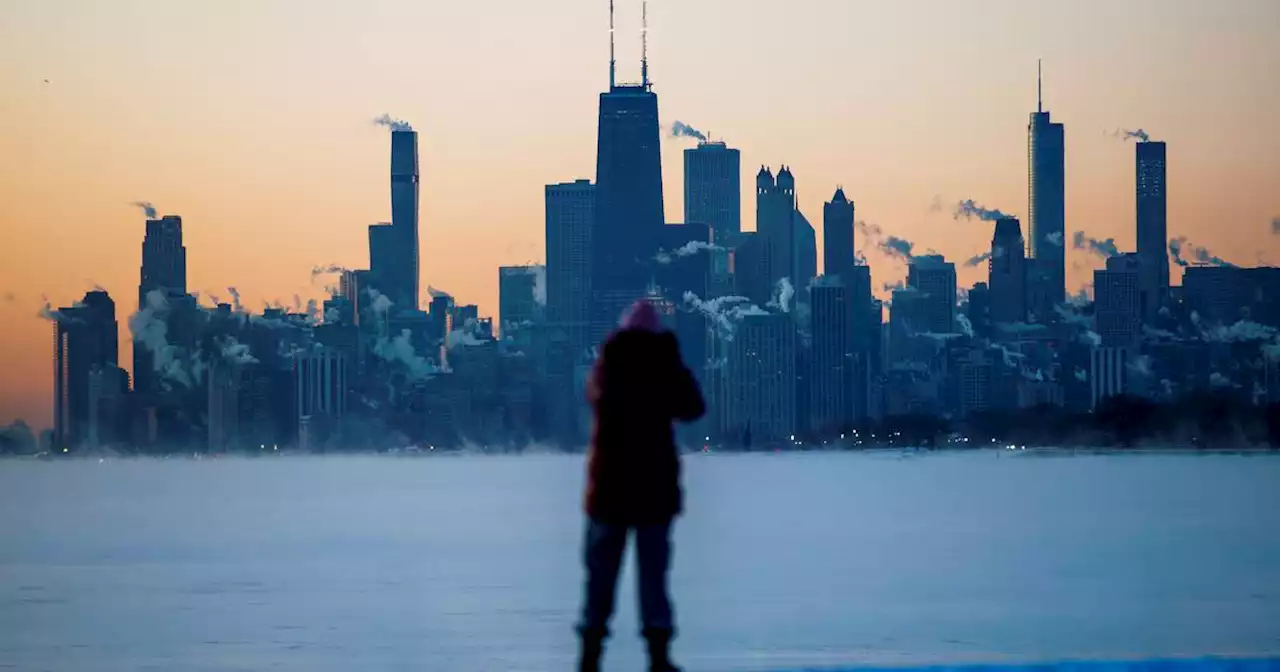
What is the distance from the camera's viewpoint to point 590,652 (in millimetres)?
12578

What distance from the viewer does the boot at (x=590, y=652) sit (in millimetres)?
12548

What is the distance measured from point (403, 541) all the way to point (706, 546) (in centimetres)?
1101

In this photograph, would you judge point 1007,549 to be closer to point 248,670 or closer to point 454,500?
point 248,670

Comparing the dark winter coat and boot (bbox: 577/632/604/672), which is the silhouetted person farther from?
boot (bbox: 577/632/604/672)

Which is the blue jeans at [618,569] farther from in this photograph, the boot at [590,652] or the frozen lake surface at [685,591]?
the frozen lake surface at [685,591]

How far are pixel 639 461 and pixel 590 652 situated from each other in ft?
3.85

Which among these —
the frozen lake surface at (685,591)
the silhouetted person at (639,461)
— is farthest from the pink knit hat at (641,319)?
the frozen lake surface at (685,591)

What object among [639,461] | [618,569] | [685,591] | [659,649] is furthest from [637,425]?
[685,591]

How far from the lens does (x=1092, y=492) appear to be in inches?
4434

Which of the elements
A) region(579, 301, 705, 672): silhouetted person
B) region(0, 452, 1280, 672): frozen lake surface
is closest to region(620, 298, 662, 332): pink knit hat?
region(579, 301, 705, 672): silhouetted person

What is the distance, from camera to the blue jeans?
12359mm

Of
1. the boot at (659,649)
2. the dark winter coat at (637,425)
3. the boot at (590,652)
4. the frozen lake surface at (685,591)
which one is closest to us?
the dark winter coat at (637,425)

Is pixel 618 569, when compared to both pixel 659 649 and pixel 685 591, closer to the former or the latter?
pixel 659 649

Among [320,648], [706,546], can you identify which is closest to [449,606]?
[320,648]
